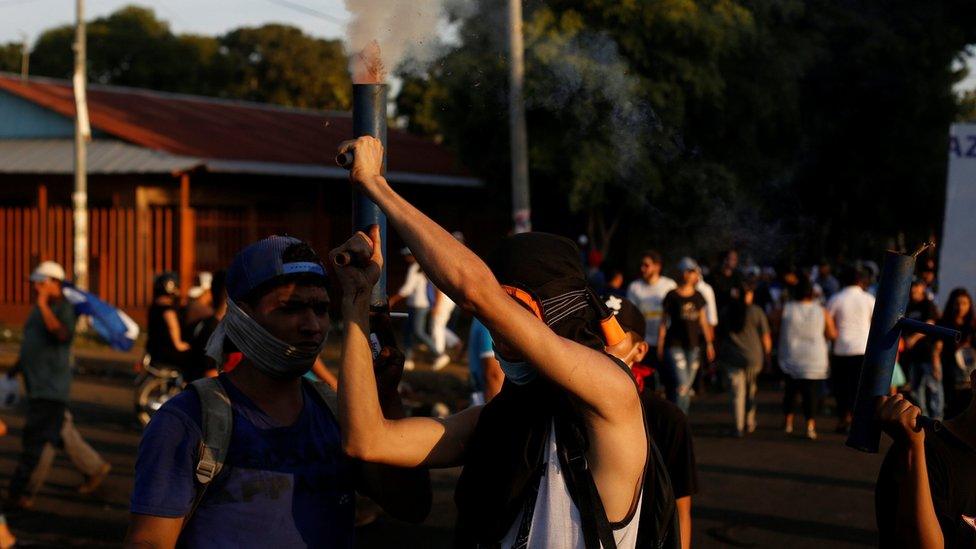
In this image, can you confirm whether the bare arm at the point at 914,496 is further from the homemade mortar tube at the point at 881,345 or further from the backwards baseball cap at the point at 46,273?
the backwards baseball cap at the point at 46,273

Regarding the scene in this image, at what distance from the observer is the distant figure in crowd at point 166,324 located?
1112 centimetres

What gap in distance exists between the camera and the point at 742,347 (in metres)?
12.1

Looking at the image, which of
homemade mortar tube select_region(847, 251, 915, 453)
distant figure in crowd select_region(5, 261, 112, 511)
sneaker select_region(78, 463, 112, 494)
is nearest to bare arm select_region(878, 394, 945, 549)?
homemade mortar tube select_region(847, 251, 915, 453)

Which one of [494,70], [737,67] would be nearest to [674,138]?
[494,70]

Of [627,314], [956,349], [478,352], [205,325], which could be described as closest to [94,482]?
[205,325]

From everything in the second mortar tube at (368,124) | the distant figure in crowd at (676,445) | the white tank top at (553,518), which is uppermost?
the second mortar tube at (368,124)

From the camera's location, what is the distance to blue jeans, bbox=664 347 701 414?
1164 cm

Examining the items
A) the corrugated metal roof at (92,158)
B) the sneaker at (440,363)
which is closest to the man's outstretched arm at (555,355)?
the sneaker at (440,363)

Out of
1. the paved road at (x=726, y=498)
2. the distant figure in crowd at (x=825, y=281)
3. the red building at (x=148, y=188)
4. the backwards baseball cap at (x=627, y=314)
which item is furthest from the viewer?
the red building at (x=148, y=188)

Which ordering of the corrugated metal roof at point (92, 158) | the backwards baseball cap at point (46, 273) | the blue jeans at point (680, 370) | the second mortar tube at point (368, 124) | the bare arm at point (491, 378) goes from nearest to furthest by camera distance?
the second mortar tube at point (368, 124), the bare arm at point (491, 378), the backwards baseball cap at point (46, 273), the blue jeans at point (680, 370), the corrugated metal roof at point (92, 158)

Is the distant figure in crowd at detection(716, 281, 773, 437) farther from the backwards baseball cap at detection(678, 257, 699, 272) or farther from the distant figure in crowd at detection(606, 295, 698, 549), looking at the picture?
the distant figure in crowd at detection(606, 295, 698, 549)

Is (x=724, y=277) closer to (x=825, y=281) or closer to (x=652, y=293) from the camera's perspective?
(x=652, y=293)

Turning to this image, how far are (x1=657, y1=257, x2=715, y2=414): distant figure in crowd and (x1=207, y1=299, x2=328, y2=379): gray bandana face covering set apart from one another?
8.94m

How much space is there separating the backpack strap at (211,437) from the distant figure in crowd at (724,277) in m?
11.4
